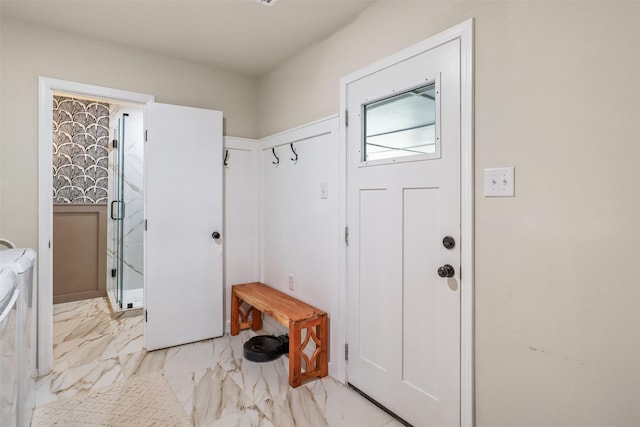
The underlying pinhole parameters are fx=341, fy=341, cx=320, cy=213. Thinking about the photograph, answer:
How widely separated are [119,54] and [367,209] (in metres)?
2.23

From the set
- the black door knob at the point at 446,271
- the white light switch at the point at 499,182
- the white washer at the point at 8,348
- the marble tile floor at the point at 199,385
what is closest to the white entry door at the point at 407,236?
the black door knob at the point at 446,271

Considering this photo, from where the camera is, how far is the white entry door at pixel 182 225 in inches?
104

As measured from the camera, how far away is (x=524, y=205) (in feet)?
4.37

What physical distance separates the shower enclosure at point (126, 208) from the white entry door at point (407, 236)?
271 centimetres

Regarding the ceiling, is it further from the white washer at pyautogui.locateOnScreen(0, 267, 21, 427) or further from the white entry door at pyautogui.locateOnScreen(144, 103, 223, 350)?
the white washer at pyautogui.locateOnScreen(0, 267, 21, 427)

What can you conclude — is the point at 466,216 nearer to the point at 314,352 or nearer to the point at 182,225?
the point at 314,352

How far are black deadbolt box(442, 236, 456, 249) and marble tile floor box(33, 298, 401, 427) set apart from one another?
3.31 feet

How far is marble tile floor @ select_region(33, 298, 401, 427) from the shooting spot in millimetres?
1842

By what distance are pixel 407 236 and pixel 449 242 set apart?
26cm

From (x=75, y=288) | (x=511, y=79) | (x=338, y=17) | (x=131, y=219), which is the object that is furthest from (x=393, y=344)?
(x=75, y=288)

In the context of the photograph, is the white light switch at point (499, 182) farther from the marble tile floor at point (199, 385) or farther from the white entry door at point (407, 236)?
the marble tile floor at point (199, 385)

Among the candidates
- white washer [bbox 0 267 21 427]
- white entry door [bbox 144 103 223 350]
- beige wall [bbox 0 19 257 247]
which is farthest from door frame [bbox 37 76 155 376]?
white washer [bbox 0 267 21 427]

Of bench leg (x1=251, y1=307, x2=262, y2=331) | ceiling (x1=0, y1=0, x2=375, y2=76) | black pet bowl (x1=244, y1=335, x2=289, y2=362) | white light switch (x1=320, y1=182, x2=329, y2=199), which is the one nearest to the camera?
ceiling (x1=0, y1=0, x2=375, y2=76)

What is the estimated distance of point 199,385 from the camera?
2.15m
